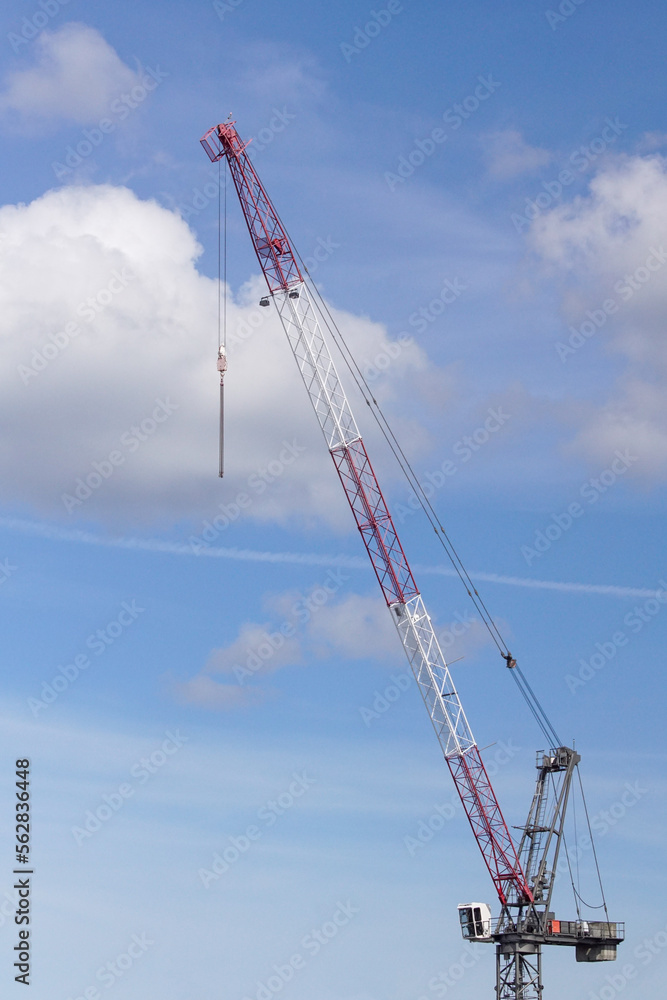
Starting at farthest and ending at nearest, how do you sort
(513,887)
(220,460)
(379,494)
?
(513,887) → (379,494) → (220,460)

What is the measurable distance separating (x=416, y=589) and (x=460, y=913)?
4279cm

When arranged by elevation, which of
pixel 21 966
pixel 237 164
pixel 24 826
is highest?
pixel 237 164

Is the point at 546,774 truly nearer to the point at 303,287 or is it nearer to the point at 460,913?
the point at 460,913

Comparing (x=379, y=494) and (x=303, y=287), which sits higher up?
(x=303, y=287)

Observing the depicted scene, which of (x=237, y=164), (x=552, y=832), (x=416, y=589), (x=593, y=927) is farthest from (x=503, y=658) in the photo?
(x=237, y=164)

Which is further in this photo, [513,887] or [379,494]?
[513,887]

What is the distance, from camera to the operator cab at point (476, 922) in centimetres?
16812

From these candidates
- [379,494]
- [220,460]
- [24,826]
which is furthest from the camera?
[379,494]

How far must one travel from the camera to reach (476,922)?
553ft

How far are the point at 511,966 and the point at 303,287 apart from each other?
84608mm

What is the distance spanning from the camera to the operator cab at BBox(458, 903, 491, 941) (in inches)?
6619

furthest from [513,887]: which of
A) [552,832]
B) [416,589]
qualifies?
[416,589]

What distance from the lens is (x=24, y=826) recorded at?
362 ft

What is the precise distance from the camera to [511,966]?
16862cm
